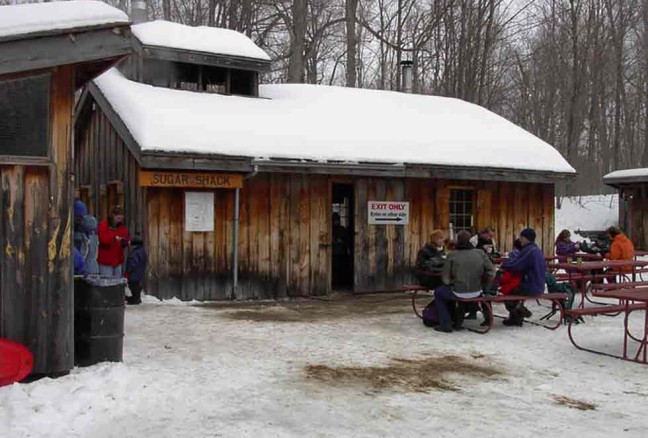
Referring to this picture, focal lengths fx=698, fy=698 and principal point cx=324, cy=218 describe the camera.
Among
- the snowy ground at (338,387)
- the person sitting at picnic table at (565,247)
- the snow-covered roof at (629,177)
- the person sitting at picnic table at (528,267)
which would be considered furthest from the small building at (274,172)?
the snow-covered roof at (629,177)

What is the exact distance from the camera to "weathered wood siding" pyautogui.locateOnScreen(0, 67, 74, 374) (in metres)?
6.33

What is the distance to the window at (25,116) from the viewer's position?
248 inches

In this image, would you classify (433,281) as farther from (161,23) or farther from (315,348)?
(161,23)

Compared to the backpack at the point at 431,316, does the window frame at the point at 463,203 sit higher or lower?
higher

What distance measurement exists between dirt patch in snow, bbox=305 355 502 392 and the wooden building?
2.57m

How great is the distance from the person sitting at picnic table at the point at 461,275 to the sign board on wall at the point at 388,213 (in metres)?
4.73

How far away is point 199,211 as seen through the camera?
12461 mm

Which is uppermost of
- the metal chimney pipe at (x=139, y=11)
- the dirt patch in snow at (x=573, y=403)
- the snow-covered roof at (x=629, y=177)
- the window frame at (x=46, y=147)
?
the metal chimney pipe at (x=139, y=11)

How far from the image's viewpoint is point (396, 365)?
7.58 meters

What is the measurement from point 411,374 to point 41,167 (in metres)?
4.14

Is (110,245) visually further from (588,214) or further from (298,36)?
(588,214)

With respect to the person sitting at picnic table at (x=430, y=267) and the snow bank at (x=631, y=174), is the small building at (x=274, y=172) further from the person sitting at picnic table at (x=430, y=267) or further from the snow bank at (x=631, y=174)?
the snow bank at (x=631, y=174)

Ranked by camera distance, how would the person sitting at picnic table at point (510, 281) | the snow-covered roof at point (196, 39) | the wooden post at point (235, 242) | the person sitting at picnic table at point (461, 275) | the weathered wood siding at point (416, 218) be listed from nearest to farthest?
the person sitting at picnic table at point (461, 275), the person sitting at picnic table at point (510, 281), the wooden post at point (235, 242), the weathered wood siding at point (416, 218), the snow-covered roof at point (196, 39)

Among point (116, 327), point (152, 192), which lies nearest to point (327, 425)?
point (116, 327)
